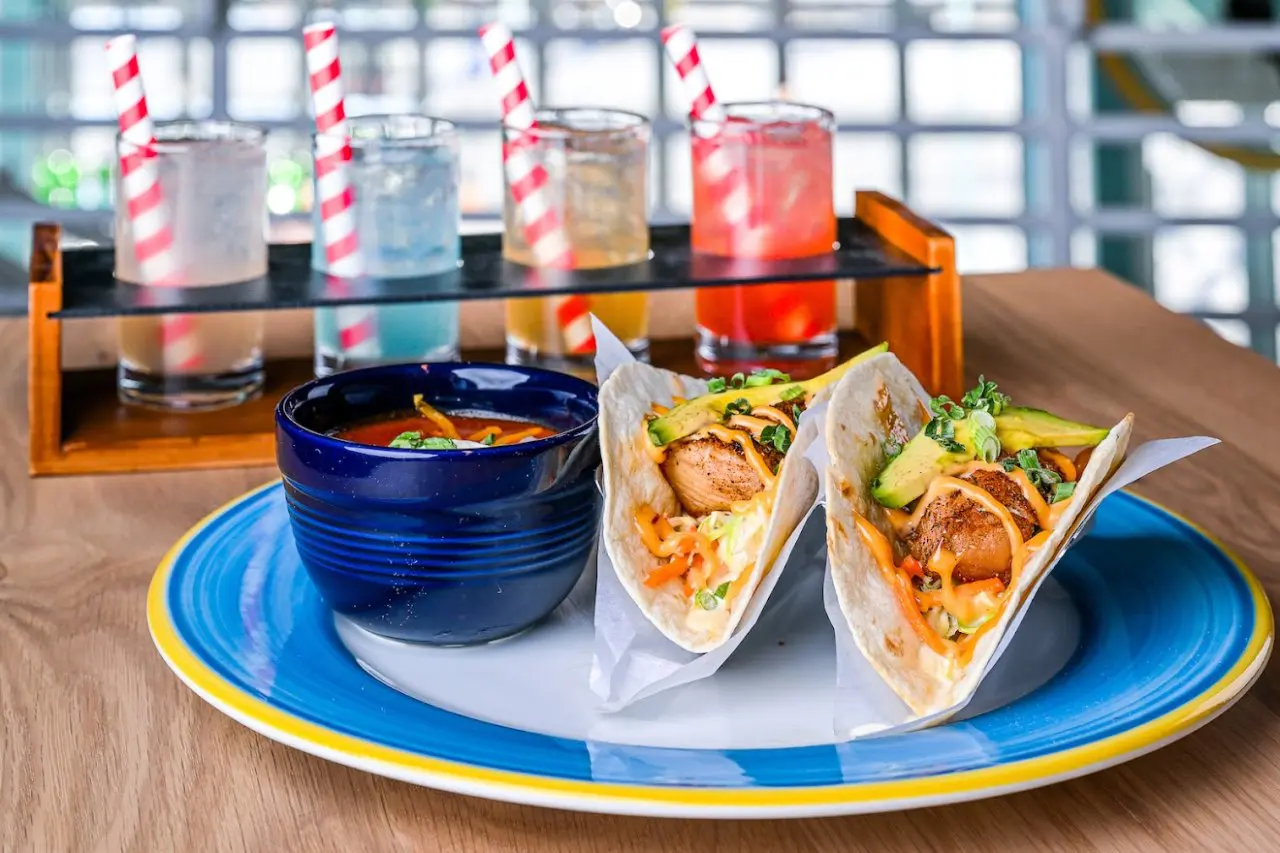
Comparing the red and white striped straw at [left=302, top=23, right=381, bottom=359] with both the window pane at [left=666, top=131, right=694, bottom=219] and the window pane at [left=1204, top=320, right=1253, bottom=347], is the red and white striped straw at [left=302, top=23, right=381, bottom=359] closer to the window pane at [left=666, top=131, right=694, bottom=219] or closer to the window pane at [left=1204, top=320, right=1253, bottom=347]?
the window pane at [left=666, top=131, right=694, bottom=219]

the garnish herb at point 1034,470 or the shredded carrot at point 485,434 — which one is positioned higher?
the shredded carrot at point 485,434

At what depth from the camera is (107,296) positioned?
4.75 feet

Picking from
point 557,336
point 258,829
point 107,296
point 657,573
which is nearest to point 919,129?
point 557,336

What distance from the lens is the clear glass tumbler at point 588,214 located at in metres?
1.58

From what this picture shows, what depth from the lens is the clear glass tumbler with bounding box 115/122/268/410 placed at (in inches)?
58.9

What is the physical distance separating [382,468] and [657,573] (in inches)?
8.7

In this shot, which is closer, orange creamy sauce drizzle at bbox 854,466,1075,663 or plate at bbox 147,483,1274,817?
plate at bbox 147,483,1274,817

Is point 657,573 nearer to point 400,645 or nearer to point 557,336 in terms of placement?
point 400,645

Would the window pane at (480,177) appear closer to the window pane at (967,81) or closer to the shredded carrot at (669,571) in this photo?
the window pane at (967,81)

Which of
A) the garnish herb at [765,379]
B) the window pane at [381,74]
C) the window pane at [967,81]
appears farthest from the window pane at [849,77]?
the garnish herb at [765,379]

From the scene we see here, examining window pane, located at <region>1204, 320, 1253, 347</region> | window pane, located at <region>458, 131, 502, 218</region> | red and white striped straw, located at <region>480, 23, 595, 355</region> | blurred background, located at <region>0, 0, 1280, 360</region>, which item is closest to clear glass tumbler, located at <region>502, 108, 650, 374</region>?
red and white striped straw, located at <region>480, 23, 595, 355</region>

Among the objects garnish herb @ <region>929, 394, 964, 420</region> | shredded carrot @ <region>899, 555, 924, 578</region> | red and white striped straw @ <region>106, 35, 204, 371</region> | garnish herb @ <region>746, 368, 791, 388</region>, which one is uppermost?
red and white striped straw @ <region>106, 35, 204, 371</region>

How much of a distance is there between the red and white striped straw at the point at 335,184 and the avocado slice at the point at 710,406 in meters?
0.52

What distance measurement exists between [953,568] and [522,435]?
0.34 m
